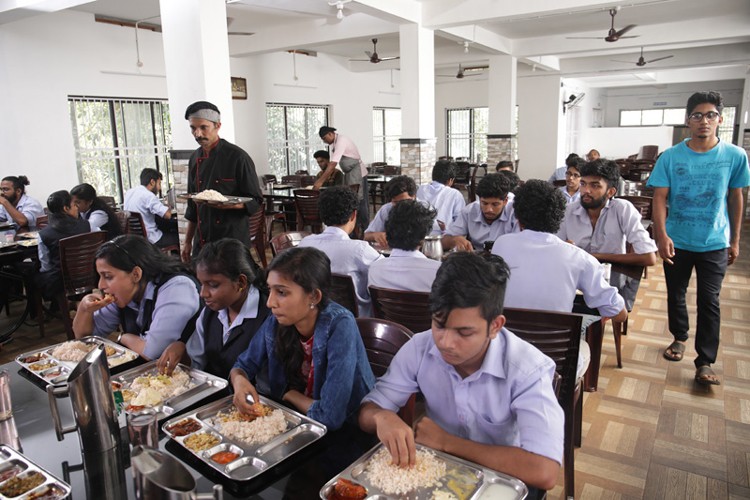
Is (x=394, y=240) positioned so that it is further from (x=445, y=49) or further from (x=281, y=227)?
(x=445, y=49)

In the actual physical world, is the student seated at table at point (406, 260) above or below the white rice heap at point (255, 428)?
above

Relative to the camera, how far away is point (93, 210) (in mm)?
3871

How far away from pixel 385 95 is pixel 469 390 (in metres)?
10.1

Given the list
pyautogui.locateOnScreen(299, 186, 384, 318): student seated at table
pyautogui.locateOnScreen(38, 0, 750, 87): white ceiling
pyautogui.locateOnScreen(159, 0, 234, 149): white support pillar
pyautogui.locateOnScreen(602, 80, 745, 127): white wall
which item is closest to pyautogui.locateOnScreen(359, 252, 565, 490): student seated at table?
pyautogui.locateOnScreen(299, 186, 384, 318): student seated at table

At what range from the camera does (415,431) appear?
1084 millimetres

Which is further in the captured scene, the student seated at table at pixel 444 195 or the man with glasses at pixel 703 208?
the student seated at table at pixel 444 195

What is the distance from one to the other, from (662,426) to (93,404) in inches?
80.3

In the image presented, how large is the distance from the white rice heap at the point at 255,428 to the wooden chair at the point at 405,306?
0.82 meters

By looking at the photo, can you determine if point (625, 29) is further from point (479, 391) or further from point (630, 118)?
point (630, 118)

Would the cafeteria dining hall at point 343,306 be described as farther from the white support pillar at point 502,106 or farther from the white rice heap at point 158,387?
the white support pillar at point 502,106

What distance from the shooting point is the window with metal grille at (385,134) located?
1079 cm

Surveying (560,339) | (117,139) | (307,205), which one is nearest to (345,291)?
(560,339)

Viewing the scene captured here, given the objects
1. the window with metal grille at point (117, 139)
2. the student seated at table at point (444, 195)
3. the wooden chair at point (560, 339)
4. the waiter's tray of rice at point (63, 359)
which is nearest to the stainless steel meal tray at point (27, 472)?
the waiter's tray of rice at point (63, 359)

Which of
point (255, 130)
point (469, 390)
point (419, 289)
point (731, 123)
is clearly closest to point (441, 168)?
point (419, 289)
